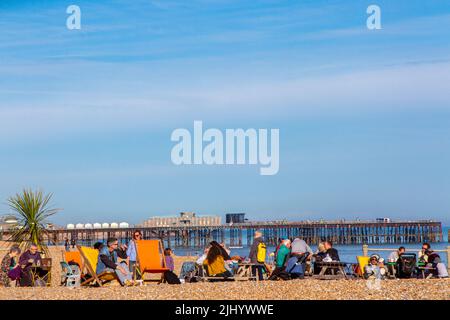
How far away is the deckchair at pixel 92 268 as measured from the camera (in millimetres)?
10984

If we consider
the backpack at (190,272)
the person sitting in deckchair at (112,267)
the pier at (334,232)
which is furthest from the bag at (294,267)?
the pier at (334,232)

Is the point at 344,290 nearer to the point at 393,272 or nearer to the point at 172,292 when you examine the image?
the point at 172,292

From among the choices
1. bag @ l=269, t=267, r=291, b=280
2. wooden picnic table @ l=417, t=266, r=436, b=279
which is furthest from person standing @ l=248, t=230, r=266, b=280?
wooden picnic table @ l=417, t=266, r=436, b=279

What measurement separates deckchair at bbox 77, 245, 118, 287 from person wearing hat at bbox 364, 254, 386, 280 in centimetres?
364

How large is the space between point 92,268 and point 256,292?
2556 millimetres

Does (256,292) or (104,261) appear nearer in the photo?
(256,292)

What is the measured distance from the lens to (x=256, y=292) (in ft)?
31.4

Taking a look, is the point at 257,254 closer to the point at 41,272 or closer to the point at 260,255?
the point at 260,255

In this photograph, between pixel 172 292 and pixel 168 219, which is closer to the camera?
pixel 172 292

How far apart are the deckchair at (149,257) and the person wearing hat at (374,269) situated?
2.92 meters

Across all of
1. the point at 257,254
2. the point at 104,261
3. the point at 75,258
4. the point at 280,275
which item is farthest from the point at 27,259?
the point at 280,275
